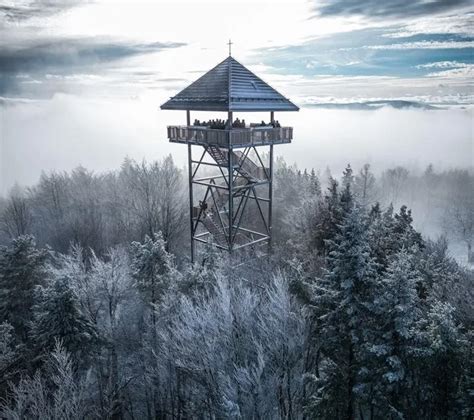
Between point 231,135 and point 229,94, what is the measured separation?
6.33 feet

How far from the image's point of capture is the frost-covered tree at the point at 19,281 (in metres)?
20.6

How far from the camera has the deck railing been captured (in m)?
17.9

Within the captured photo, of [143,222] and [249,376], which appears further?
[143,222]

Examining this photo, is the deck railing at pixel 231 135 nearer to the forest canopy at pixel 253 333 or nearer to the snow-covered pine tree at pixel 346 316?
the forest canopy at pixel 253 333

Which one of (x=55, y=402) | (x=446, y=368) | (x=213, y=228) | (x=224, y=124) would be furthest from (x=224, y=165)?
(x=446, y=368)

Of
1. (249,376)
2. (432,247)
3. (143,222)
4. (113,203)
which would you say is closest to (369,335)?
(249,376)

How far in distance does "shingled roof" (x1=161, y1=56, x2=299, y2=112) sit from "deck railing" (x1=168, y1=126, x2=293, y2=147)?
105 centimetres

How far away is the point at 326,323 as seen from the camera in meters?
12.8

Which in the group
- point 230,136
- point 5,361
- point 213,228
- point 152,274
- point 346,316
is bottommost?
point 5,361

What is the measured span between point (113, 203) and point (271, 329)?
3818 centimetres

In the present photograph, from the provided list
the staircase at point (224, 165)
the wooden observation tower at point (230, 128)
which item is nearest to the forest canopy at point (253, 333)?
the staircase at point (224, 165)

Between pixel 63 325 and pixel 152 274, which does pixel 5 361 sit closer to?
pixel 63 325

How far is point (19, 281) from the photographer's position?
69.5 ft

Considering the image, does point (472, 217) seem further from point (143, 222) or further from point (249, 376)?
point (249, 376)
